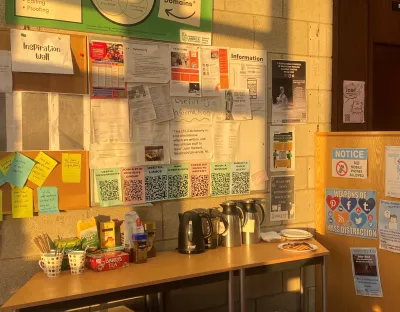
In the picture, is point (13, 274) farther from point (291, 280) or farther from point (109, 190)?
point (291, 280)

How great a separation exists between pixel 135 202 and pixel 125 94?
1.91ft

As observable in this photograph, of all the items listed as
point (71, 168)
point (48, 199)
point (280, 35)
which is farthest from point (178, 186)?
point (280, 35)

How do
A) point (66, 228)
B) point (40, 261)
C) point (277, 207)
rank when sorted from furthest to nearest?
point (277, 207)
point (66, 228)
point (40, 261)

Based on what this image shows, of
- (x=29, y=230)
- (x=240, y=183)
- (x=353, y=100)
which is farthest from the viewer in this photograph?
(x=353, y=100)

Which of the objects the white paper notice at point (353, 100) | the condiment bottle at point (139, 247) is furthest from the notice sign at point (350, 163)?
the condiment bottle at point (139, 247)

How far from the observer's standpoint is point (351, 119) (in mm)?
3189

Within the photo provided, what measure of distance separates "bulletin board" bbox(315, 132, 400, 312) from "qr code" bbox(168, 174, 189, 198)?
3.09 feet

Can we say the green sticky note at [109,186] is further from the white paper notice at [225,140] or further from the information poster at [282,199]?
the information poster at [282,199]

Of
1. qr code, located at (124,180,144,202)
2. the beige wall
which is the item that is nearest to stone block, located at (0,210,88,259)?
the beige wall

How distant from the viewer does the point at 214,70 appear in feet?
8.93

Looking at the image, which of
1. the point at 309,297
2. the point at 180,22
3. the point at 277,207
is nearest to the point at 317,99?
the point at 277,207

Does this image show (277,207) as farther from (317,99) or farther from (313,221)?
(317,99)

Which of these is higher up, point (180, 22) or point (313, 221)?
point (180, 22)

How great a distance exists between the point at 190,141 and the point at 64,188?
752 millimetres
